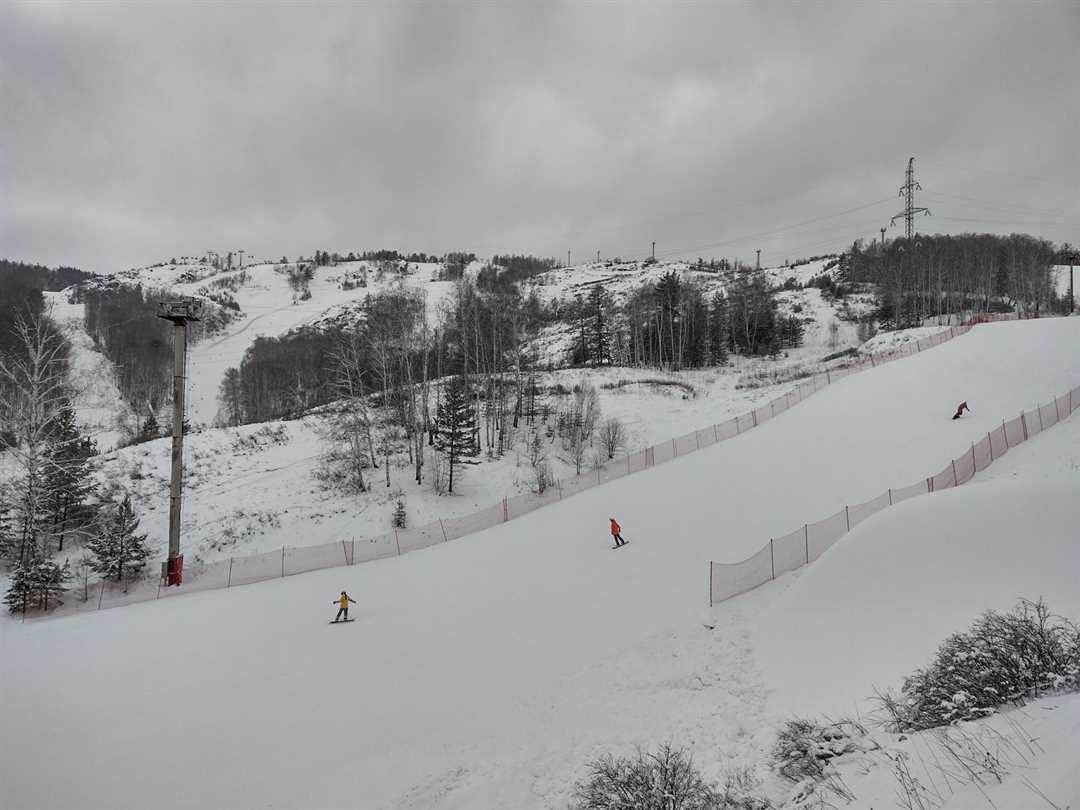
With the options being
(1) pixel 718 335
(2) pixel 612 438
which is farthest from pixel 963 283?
(2) pixel 612 438

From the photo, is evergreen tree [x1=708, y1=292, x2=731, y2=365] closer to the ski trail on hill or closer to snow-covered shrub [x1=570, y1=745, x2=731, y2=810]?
the ski trail on hill

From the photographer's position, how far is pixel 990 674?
254 inches

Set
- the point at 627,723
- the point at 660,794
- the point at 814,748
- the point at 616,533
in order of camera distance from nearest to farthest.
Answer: the point at 660,794 < the point at 814,748 < the point at 627,723 < the point at 616,533

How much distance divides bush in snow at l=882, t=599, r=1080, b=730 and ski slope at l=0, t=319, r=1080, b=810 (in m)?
1.71

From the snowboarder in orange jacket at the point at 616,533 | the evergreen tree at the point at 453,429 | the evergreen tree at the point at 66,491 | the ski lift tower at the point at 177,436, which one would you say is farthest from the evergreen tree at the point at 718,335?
the evergreen tree at the point at 66,491

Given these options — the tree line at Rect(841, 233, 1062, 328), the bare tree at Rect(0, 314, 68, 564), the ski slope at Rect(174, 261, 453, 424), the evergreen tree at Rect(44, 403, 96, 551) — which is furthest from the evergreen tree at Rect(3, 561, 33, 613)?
the tree line at Rect(841, 233, 1062, 328)

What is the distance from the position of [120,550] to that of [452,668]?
1887 cm

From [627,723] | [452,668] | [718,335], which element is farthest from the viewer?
[718,335]

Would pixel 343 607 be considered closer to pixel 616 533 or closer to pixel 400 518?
pixel 616 533

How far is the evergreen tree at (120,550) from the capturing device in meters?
21.6

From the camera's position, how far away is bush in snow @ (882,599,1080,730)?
239 inches

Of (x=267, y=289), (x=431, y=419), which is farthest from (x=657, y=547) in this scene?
(x=267, y=289)

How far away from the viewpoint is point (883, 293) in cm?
7531

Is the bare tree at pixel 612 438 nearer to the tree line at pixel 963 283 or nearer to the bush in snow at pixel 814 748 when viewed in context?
the bush in snow at pixel 814 748
